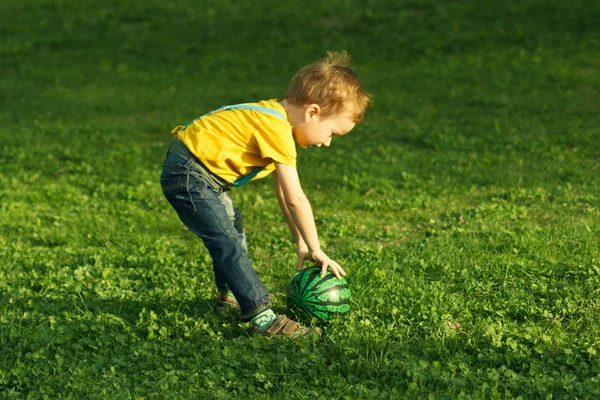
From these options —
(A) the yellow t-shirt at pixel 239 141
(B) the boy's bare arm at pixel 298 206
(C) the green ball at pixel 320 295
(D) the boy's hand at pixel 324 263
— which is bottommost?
(C) the green ball at pixel 320 295

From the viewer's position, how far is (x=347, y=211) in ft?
30.1

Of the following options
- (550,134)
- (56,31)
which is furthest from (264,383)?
(56,31)

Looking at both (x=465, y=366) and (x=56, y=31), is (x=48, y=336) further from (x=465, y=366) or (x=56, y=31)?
(x=56, y=31)

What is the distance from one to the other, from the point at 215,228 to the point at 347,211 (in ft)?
12.0

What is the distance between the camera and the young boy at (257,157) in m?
5.50

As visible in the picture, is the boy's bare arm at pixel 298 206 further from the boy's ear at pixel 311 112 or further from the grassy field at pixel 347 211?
the grassy field at pixel 347 211

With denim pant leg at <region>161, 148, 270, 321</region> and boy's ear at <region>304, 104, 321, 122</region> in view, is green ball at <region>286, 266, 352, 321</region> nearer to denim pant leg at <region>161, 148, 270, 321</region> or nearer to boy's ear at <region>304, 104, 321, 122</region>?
denim pant leg at <region>161, 148, 270, 321</region>

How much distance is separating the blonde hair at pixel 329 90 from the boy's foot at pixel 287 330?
4.66 feet

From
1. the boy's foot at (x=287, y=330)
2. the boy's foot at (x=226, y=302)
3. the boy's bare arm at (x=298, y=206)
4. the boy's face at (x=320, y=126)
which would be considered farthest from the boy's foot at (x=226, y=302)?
the boy's face at (x=320, y=126)

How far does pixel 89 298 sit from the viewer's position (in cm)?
664

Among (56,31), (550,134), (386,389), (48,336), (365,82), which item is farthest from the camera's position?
(56,31)

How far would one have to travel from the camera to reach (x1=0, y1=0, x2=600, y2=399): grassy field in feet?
17.2

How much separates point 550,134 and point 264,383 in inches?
320

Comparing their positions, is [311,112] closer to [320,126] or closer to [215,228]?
[320,126]
